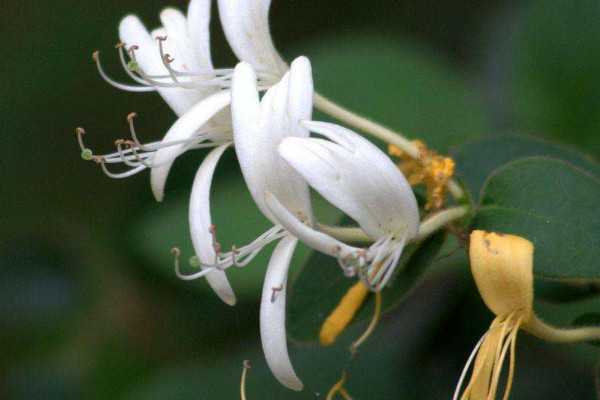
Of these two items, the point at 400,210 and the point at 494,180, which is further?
the point at 494,180

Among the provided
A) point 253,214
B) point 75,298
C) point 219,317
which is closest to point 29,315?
point 75,298

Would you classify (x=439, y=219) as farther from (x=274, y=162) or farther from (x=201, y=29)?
(x=201, y=29)

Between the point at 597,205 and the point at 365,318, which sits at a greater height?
the point at 597,205

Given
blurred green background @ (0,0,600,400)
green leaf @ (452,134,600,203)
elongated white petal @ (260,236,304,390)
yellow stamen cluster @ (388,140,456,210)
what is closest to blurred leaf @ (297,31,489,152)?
blurred green background @ (0,0,600,400)

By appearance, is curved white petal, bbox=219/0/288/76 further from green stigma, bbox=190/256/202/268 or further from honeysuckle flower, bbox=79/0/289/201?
green stigma, bbox=190/256/202/268

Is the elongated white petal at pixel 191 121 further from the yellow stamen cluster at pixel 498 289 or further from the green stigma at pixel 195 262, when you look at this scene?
the yellow stamen cluster at pixel 498 289

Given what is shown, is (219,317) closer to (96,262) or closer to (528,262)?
(96,262)
